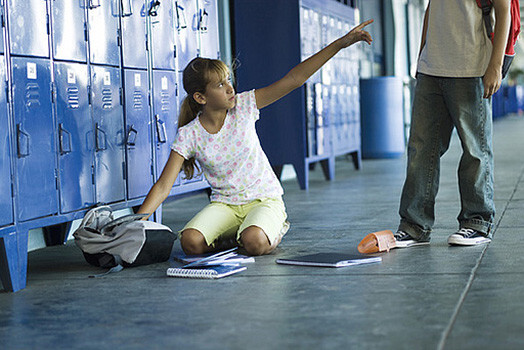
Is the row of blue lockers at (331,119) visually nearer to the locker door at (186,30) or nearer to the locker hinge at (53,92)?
the locker door at (186,30)

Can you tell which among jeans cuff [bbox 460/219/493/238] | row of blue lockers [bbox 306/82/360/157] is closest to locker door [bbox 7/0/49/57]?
jeans cuff [bbox 460/219/493/238]

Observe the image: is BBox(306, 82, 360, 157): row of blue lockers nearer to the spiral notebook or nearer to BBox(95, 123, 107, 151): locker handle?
BBox(95, 123, 107, 151): locker handle

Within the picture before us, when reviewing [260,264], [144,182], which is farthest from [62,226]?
[260,264]

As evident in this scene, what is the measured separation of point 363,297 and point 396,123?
25.8 ft

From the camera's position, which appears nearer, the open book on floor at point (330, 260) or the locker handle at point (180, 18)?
the open book on floor at point (330, 260)

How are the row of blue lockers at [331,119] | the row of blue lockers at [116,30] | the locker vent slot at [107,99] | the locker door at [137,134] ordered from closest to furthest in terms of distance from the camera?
the row of blue lockers at [116,30], the locker vent slot at [107,99], the locker door at [137,134], the row of blue lockers at [331,119]

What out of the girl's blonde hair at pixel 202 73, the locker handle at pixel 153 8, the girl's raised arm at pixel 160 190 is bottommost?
the girl's raised arm at pixel 160 190

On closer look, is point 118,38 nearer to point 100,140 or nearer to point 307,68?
point 100,140

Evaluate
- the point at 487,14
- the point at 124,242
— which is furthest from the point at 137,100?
the point at 487,14

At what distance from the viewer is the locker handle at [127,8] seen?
413cm

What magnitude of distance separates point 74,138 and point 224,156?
683 mm

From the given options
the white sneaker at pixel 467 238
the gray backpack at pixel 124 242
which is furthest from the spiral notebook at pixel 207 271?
the white sneaker at pixel 467 238

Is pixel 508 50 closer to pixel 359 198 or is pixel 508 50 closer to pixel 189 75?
pixel 189 75

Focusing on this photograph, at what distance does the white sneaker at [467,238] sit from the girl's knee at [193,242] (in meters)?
1.09
